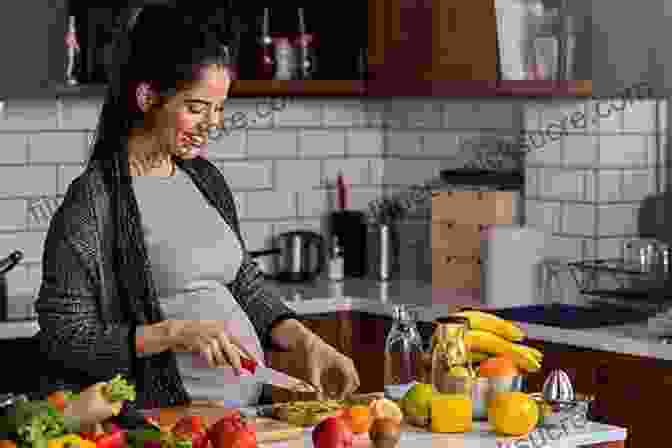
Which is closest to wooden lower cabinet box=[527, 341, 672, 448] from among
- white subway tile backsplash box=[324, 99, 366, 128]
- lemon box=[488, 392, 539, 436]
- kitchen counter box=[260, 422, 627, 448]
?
kitchen counter box=[260, 422, 627, 448]

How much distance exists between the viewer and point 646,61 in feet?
16.7

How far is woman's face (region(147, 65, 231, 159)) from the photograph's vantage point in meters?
3.49

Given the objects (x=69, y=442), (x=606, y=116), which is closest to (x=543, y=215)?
(x=606, y=116)

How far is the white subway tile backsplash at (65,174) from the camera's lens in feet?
17.5

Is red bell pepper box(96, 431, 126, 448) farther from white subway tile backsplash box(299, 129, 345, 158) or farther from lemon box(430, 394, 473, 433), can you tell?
white subway tile backsplash box(299, 129, 345, 158)

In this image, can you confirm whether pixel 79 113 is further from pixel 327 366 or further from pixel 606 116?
pixel 327 366

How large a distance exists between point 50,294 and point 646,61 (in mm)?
2523

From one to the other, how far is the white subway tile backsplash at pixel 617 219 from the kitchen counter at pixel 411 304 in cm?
52

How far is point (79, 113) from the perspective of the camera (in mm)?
5379

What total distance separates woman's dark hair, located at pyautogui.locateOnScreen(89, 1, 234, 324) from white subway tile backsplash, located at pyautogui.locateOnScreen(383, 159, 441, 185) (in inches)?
95.8

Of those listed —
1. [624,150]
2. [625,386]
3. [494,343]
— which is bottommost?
[625,386]

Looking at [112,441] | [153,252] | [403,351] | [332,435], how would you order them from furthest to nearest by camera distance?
[153,252]
[403,351]
[332,435]
[112,441]

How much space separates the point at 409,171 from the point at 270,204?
0.58 metres

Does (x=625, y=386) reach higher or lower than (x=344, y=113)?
lower
